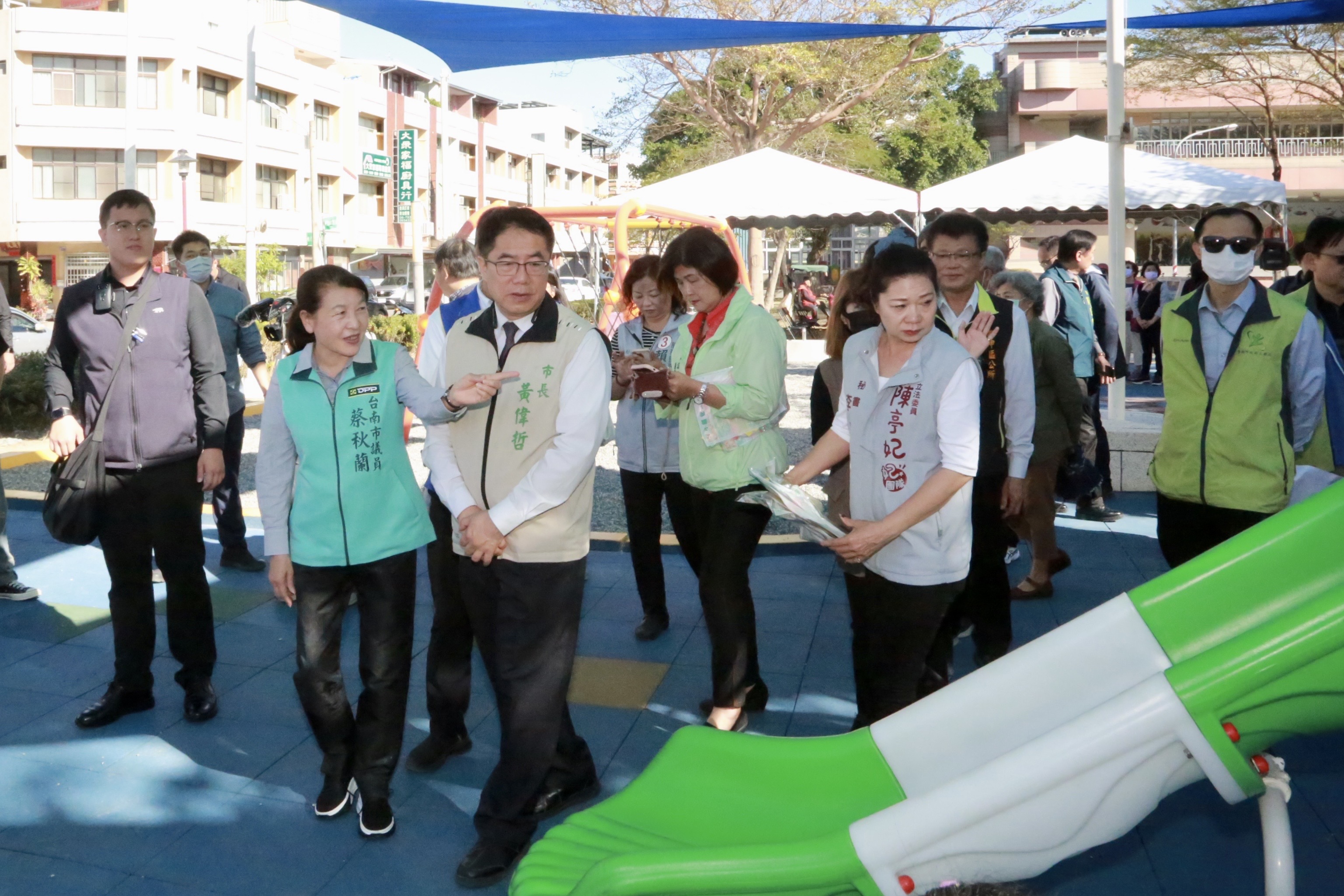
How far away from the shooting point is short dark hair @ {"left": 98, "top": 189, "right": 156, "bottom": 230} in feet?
12.9

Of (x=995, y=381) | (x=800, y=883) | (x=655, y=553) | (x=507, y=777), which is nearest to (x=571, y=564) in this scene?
(x=507, y=777)

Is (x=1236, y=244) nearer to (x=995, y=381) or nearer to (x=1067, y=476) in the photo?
(x=995, y=381)

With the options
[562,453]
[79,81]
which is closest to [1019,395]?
[562,453]

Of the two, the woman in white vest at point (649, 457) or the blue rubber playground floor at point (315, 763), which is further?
the woman in white vest at point (649, 457)

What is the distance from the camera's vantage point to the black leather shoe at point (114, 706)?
4.06 meters

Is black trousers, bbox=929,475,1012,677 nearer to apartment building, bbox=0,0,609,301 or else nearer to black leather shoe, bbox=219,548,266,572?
black leather shoe, bbox=219,548,266,572

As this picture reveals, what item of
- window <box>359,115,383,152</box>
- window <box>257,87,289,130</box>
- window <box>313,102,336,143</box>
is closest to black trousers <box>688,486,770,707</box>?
window <box>257,87,289,130</box>

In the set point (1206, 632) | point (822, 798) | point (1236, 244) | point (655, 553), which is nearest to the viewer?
point (1206, 632)

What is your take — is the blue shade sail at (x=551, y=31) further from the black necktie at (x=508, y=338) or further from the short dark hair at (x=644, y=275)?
the black necktie at (x=508, y=338)

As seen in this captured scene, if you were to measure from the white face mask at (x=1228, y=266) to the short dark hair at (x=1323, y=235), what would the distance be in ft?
3.27

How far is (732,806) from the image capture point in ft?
9.17

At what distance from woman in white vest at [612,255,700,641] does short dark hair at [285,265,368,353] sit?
1.61 m

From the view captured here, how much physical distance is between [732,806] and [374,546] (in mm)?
1206

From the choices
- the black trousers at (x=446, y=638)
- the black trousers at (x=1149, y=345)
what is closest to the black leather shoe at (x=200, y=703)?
the black trousers at (x=446, y=638)
